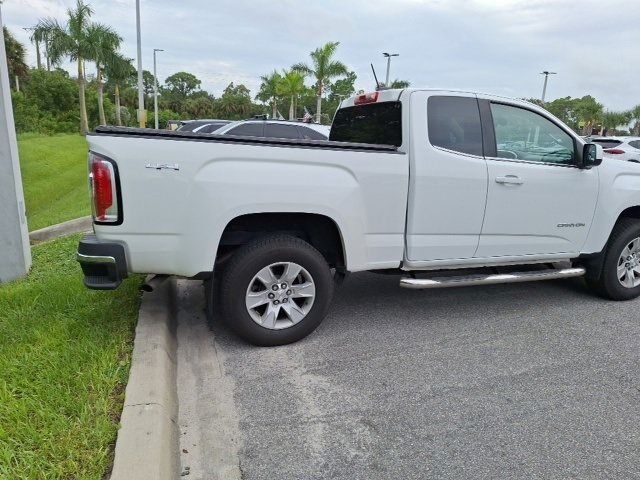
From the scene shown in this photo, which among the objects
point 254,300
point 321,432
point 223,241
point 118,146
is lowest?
point 321,432

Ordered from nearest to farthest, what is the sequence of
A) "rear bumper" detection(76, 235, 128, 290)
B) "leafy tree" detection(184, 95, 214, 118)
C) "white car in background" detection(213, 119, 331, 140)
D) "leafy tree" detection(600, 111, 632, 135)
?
1. "rear bumper" detection(76, 235, 128, 290)
2. "white car in background" detection(213, 119, 331, 140)
3. "leafy tree" detection(600, 111, 632, 135)
4. "leafy tree" detection(184, 95, 214, 118)

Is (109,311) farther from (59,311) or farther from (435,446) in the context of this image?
(435,446)

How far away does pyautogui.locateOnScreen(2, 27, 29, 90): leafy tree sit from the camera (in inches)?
1462

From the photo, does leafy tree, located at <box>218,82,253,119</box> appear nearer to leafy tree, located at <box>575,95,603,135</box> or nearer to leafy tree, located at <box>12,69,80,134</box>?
leafy tree, located at <box>12,69,80,134</box>

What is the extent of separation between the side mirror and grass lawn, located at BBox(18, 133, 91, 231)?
706cm

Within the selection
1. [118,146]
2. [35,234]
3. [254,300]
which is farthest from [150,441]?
[35,234]

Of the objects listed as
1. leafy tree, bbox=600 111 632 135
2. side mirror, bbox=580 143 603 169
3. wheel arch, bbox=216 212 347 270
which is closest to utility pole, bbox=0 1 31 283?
wheel arch, bbox=216 212 347 270

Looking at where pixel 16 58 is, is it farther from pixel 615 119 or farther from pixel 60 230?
pixel 615 119

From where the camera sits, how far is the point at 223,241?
144 inches

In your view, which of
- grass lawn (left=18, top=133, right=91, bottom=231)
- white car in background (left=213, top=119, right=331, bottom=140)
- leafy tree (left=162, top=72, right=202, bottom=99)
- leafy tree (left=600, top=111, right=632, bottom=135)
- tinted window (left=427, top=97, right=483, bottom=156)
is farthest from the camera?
leafy tree (left=162, top=72, right=202, bottom=99)

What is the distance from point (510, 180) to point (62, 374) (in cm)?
360

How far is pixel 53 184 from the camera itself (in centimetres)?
1294

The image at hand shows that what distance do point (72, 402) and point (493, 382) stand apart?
103 inches

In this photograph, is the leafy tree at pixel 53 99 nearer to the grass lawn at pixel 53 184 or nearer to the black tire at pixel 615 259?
the grass lawn at pixel 53 184
